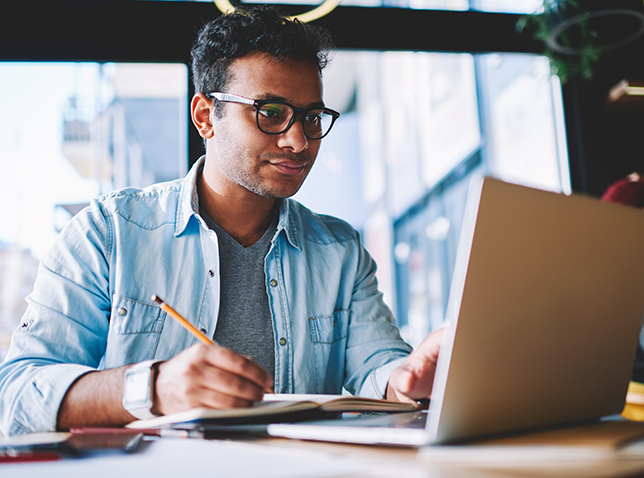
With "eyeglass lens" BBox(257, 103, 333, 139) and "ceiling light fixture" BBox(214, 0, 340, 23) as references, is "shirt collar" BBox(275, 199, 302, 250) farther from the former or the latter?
"ceiling light fixture" BBox(214, 0, 340, 23)

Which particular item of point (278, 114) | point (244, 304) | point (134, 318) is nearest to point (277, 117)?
point (278, 114)

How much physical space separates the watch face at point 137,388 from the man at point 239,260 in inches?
11.4

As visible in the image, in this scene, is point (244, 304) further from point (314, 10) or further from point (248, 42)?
point (314, 10)

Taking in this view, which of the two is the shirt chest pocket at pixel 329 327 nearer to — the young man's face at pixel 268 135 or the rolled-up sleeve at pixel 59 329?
the young man's face at pixel 268 135

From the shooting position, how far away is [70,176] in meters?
2.38

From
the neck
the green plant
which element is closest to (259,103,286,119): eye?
the neck

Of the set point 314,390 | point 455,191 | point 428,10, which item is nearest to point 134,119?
point 428,10

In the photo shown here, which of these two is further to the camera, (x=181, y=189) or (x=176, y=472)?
(x=181, y=189)

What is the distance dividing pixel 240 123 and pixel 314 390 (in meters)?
0.75

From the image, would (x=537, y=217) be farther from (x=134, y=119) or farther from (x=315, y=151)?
(x=134, y=119)

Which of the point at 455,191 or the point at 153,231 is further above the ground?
the point at 455,191

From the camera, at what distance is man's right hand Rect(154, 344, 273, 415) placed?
67cm

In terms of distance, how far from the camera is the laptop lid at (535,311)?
1.65 ft

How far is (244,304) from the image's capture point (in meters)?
1.36
